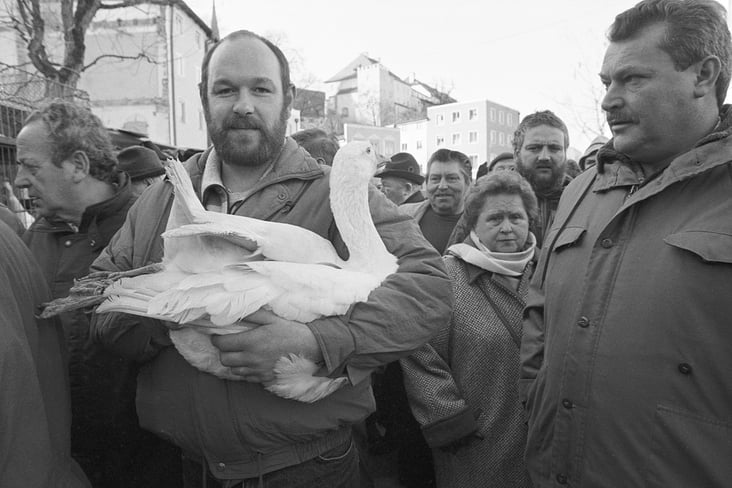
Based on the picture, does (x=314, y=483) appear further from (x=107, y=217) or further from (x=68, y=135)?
(x=68, y=135)

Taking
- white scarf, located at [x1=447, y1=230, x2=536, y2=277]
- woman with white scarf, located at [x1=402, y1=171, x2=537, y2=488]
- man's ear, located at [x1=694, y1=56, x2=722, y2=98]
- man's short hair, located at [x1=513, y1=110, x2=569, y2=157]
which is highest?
man's short hair, located at [x1=513, y1=110, x2=569, y2=157]

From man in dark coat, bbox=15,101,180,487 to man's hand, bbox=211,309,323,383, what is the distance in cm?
117

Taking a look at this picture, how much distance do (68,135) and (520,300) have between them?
9.00 ft

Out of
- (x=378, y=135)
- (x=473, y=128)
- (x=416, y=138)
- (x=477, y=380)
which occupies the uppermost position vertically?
(x=473, y=128)

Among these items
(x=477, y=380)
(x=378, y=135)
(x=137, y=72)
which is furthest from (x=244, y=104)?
(x=137, y=72)

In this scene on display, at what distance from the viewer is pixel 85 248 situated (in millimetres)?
2775

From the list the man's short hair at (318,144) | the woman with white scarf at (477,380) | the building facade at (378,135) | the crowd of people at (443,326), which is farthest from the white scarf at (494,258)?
the building facade at (378,135)

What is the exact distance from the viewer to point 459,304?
9.28 feet

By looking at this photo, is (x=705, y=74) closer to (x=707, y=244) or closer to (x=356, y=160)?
(x=707, y=244)

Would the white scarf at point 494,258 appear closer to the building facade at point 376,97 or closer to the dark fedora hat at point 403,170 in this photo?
the dark fedora hat at point 403,170

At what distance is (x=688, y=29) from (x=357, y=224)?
1477 mm

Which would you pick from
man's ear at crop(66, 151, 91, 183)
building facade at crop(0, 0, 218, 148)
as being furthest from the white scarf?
building facade at crop(0, 0, 218, 148)

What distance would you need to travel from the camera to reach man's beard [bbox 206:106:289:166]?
2.15m

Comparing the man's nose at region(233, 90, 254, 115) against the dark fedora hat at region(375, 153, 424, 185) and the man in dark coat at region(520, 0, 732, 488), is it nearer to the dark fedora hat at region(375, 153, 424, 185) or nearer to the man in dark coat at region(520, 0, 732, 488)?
the man in dark coat at region(520, 0, 732, 488)
